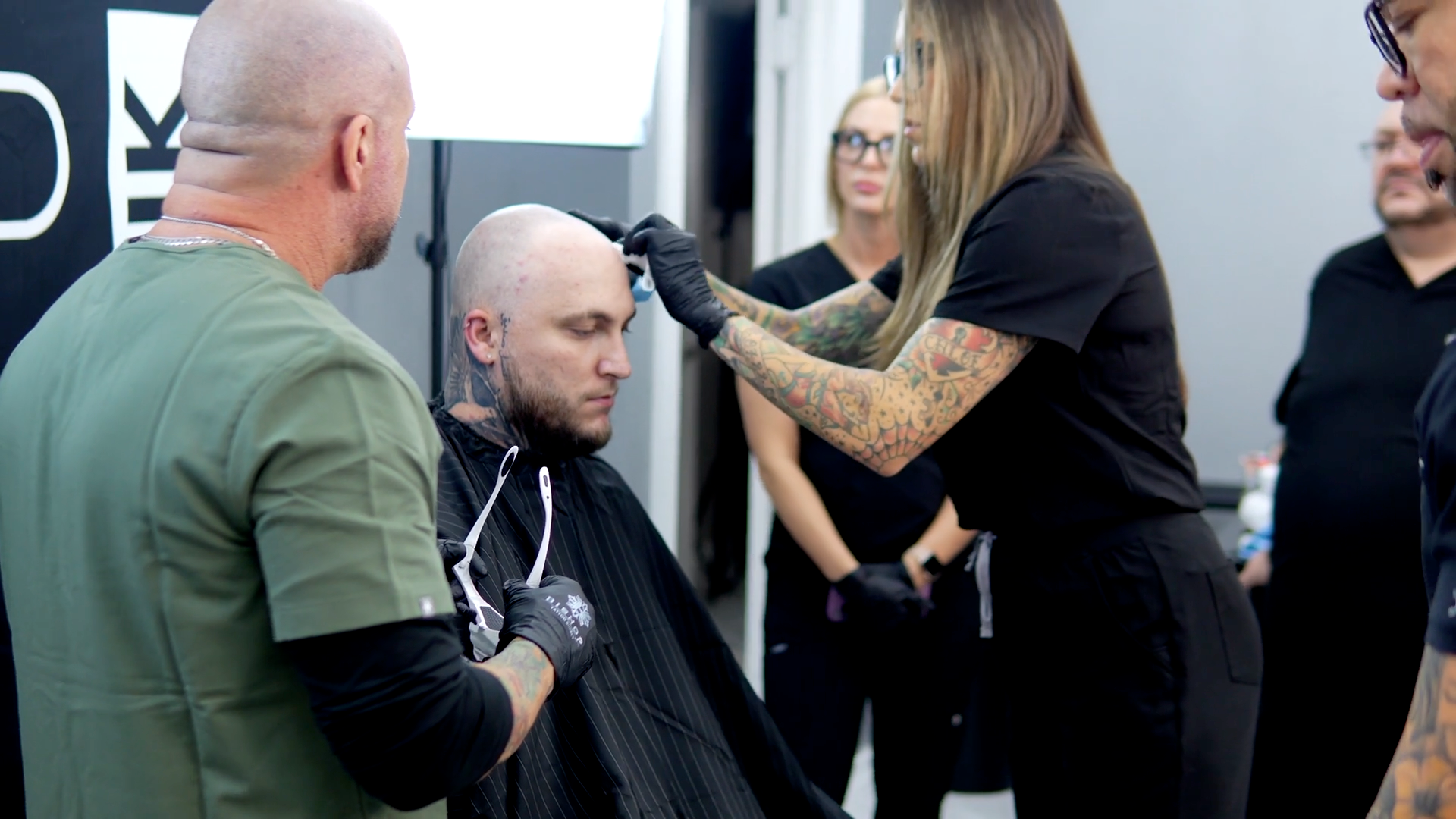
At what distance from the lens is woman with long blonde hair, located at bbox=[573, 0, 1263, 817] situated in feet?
5.54

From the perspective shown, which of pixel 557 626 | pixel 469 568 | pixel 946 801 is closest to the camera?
pixel 557 626

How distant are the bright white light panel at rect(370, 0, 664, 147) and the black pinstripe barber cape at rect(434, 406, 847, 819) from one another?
1.65 ft

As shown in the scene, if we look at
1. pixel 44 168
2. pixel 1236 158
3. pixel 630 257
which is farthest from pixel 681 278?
pixel 1236 158

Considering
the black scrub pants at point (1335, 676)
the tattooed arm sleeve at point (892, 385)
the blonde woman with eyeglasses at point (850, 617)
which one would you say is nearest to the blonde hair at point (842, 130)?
the blonde woman with eyeglasses at point (850, 617)

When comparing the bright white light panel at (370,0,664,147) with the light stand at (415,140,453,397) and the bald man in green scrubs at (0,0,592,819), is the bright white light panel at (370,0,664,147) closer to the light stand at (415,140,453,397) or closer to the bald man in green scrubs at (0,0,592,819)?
the light stand at (415,140,453,397)

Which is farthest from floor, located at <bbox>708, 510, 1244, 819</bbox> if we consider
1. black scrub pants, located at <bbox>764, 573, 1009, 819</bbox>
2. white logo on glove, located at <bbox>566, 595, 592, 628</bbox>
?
white logo on glove, located at <bbox>566, 595, 592, 628</bbox>

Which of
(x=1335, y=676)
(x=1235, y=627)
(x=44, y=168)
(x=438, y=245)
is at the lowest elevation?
(x=1335, y=676)

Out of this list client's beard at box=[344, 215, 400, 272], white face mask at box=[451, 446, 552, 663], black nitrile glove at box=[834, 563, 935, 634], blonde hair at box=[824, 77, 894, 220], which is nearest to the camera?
client's beard at box=[344, 215, 400, 272]

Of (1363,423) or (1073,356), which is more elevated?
(1073,356)

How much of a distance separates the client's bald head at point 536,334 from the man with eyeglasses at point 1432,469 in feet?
3.49

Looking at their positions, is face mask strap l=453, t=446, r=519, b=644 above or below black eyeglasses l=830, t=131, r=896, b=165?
below

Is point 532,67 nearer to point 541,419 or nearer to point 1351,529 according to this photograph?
point 541,419

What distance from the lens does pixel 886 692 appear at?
102 inches

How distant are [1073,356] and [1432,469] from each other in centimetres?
77
